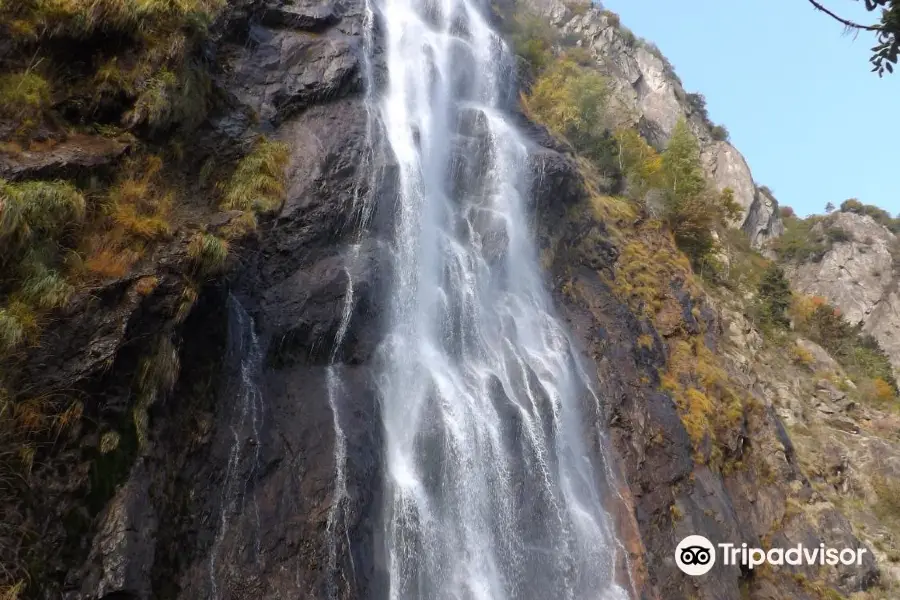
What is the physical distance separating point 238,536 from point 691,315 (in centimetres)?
1788

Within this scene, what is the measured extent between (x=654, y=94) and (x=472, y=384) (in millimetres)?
44941

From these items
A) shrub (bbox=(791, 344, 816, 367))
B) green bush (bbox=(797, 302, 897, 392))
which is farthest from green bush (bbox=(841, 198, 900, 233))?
shrub (bbox=(791, 344, 816, 367))

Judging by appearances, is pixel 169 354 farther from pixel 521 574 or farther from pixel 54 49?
pixel 521 574

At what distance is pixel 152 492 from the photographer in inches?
319

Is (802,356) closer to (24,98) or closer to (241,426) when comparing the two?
(241,426)

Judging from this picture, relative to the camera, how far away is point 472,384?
45.2ft

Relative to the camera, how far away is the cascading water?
11.3 metres

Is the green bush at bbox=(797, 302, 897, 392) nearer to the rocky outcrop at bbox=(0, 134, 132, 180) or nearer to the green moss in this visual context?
the rocky outcrop at bbox=(0, 134, 132, 180)

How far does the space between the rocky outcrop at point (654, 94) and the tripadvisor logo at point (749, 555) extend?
32.7m

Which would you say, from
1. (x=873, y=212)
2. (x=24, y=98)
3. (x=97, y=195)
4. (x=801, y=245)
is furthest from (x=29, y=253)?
(x=873, y=212)

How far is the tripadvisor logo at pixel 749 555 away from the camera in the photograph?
15.0 metres

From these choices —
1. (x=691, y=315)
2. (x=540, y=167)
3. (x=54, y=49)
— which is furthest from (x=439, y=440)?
→ (x=691, y=315)

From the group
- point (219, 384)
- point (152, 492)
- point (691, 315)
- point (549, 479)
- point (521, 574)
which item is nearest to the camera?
point (152, 492)

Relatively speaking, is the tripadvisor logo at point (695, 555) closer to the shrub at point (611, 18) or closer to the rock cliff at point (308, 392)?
the rock cliff at point (308, 392)
